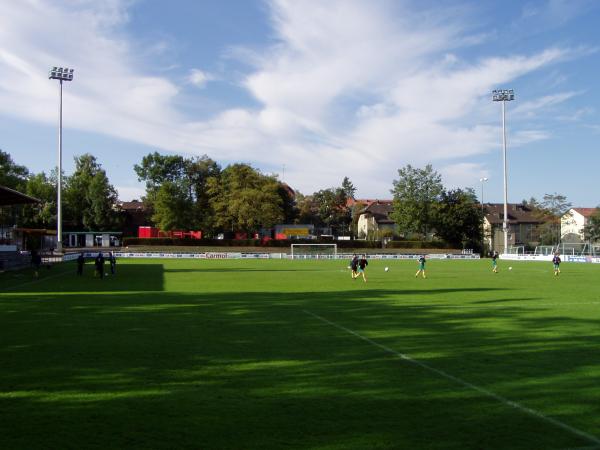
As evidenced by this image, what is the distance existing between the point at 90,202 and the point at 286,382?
324 feet

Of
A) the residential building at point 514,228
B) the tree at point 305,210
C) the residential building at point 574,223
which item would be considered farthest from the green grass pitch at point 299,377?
the residential building at point 514,228

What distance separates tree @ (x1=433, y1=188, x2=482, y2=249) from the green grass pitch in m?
74.5

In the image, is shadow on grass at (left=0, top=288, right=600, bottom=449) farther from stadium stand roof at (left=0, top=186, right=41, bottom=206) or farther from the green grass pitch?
stadium stand roof at (left=0, top=186, right=41, bottom=206)

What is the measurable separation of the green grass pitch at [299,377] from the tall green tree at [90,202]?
85.1 m

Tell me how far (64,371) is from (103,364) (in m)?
0.71

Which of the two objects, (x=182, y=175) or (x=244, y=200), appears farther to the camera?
(x=182, y=175)

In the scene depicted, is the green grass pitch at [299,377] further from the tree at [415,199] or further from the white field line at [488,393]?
the tree at [415,199]

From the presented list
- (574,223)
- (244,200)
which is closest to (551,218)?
(574,223)

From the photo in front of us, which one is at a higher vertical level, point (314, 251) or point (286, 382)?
point (314, 251)

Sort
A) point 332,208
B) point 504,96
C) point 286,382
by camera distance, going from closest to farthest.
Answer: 1. point 286,382
2. point 504,96
3. point 332,208

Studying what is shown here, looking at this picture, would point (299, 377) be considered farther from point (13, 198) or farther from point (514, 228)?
point (514, 228)

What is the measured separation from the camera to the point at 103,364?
9406mm

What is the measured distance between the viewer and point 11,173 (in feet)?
285

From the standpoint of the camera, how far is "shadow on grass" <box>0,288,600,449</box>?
6.01 m
